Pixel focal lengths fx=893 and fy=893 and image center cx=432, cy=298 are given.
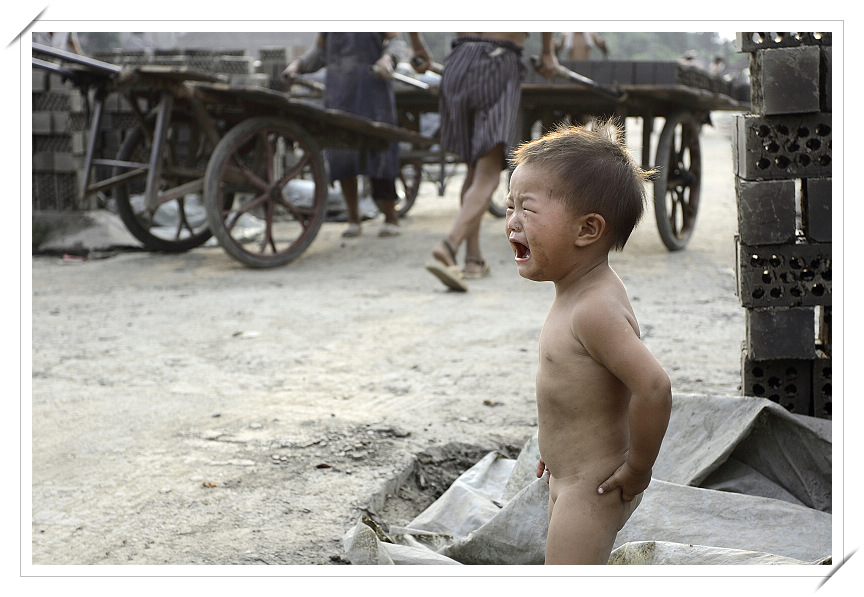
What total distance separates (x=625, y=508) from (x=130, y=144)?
18.8 ft

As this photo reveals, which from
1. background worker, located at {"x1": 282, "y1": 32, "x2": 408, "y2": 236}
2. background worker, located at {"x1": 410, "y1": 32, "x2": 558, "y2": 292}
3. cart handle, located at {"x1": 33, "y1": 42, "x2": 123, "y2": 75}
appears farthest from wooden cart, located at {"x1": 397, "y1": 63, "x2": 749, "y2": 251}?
cart handle, located at {"x1": 33, "y1": 42, "x2": 123, "y2": 75}

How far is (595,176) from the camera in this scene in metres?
1.52

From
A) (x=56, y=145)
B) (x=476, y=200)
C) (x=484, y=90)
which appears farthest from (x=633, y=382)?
(x=56, y=145)

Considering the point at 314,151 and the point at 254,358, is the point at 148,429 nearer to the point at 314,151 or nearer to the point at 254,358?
the point at 254,358

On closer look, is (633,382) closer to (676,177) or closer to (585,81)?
(585,81)

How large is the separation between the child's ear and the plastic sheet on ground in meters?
0.60

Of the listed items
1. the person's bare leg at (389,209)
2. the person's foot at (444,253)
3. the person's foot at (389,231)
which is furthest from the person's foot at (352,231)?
the person's foot at (444,253)

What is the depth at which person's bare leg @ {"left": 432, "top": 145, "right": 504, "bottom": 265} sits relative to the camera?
4.77 meters

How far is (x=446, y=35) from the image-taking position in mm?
25406

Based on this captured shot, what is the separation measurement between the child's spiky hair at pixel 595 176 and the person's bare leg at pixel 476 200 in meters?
3.15

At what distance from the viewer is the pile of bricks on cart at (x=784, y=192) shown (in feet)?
7.27

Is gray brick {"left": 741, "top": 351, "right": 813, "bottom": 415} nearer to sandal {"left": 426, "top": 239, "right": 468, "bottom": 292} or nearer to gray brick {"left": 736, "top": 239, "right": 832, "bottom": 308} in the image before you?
gray brick {"left": 736, "top": 239, "right": 832, "bottom": 308}

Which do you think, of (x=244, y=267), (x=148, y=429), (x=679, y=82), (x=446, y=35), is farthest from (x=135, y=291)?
(x=446, y=35)

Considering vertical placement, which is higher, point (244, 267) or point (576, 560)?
point (244, 267)
